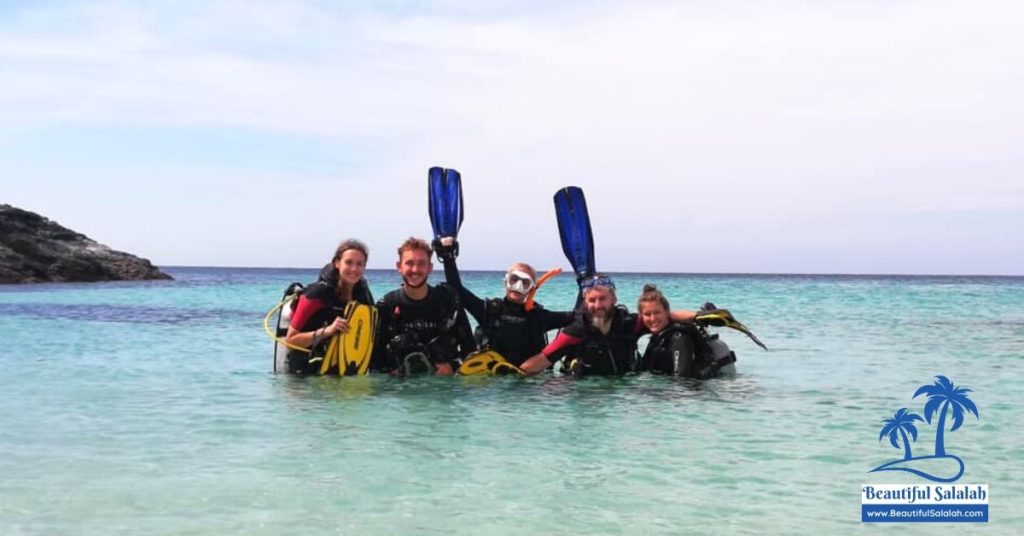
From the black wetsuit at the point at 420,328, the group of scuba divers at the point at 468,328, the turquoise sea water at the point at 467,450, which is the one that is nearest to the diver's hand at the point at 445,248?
the group of scuba divers at the point at 468,328

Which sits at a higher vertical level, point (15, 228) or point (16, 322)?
point (15, 228)

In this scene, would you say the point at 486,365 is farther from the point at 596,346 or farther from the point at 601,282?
the point at 601,282

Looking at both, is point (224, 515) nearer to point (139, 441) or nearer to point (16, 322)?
point (139, 441)

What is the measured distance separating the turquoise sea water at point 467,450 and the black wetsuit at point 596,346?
0.18 metres

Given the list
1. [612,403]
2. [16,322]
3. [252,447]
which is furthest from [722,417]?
[16,322]

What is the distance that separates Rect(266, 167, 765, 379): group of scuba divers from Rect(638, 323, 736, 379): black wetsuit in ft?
0.03

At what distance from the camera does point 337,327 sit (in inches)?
332

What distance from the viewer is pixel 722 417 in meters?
7.17

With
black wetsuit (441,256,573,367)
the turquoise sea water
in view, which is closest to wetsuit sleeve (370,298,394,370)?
the turquoise sea water

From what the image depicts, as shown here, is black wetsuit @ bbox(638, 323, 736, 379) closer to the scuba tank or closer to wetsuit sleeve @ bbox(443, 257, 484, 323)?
wetsuit sleeve @ bbox(443, 257, 484, 323)

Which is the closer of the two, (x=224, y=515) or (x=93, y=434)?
Result: (x=224, y=515)

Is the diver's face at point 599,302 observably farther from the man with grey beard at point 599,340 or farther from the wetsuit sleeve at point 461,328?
the wetsuit sleeve at point 461,328

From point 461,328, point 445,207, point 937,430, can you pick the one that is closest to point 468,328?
point 461,328

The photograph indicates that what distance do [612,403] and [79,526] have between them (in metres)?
4.63
